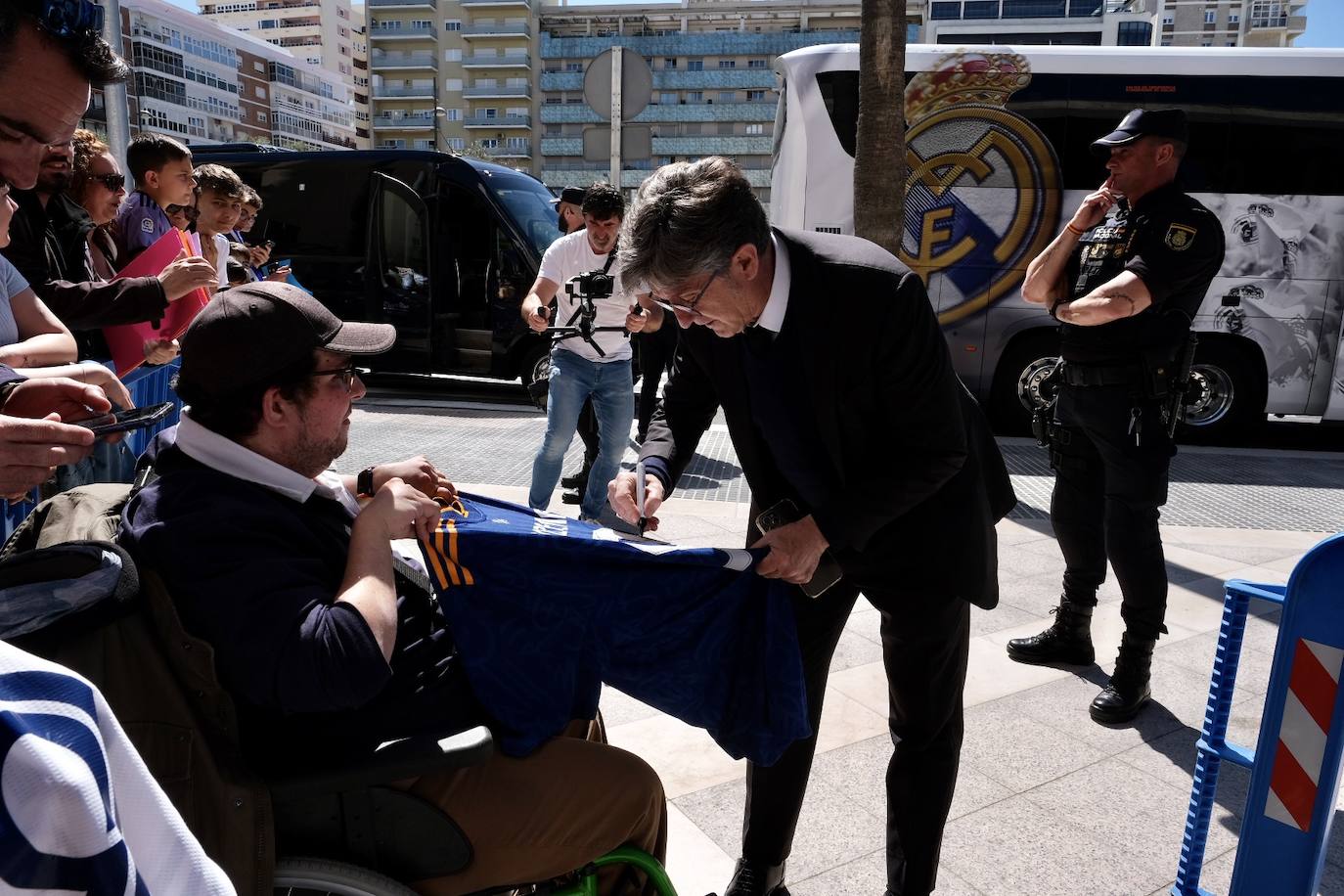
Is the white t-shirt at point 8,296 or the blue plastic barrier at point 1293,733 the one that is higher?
the white t-shirt at point 8,296

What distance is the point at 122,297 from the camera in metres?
3.49

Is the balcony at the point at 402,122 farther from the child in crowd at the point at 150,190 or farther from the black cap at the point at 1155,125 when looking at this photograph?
the black cap at the point at 1155,125

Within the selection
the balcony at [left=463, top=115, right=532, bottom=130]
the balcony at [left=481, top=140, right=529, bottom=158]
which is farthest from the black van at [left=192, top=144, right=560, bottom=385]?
the balcony at [left=463, top=115, right=532, bottom=130]

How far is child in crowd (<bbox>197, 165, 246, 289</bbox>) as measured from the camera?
17.7 feet

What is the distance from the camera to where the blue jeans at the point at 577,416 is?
517 cm

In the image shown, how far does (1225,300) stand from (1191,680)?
6223 mm

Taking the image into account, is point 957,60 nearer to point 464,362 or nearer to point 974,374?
point 974,374

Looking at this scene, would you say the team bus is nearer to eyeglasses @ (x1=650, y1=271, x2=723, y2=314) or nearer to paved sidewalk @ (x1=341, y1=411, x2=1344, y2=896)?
paved sidewalk @ (x1=341, y1=411, x2=1344, y2=896)

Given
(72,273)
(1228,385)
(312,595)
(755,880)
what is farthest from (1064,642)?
(1228,385)

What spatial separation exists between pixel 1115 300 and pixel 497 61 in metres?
102

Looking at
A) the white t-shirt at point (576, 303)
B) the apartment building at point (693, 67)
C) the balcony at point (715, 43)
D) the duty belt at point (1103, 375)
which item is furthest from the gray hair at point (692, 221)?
the balcony at point (715, 43)

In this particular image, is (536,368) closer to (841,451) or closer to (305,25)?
(841,451)

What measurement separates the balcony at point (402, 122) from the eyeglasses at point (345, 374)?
108 metres

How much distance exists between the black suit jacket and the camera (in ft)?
10.4
